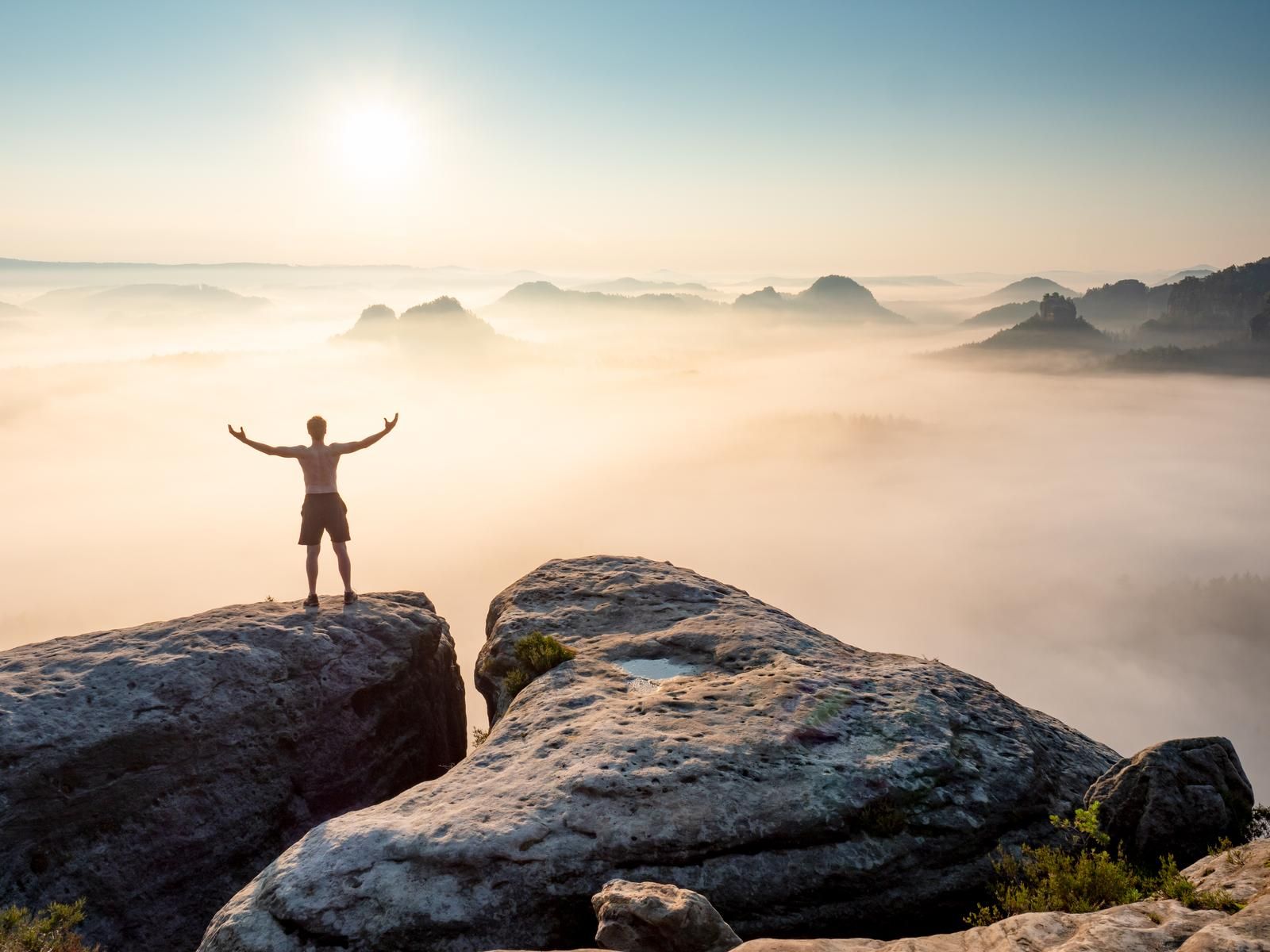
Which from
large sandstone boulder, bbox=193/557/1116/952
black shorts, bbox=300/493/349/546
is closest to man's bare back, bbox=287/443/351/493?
black shorts, bbox=300/493/349/546

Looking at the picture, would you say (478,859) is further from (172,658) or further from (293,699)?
(172,658)

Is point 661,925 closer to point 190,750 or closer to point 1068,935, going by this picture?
point 1068,935

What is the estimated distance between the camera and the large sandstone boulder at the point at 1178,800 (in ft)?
32.7

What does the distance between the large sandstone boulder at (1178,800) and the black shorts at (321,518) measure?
14.1 m

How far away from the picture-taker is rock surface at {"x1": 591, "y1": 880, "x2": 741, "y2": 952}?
→ 786 cm

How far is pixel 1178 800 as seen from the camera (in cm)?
1009

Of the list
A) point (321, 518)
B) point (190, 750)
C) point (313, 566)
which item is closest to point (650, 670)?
point (313, 566)

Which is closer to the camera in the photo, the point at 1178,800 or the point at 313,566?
the point at 1178,800

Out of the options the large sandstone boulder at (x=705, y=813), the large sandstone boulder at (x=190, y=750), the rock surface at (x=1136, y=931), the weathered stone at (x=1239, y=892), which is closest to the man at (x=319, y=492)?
the large sandstone boulder at (x=190, y=750)

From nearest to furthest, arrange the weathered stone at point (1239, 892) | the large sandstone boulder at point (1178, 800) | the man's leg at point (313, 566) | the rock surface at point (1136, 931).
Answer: the weathered stone at point (1239, 892) → the rock surface at point (1136, 931) → the large sandstone boulder at point (1178, 800) → the man's leg at point (313, 566)

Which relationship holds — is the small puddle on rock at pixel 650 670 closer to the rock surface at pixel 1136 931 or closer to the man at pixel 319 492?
the man at pixel 319 492

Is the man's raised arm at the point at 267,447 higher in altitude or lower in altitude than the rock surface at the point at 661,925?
higher

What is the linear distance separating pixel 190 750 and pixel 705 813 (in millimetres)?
9235

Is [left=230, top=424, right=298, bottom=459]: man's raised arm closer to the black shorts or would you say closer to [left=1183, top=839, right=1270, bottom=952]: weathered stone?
the black shorts
